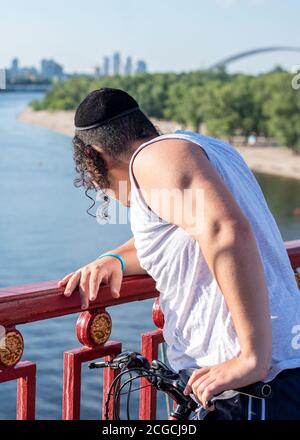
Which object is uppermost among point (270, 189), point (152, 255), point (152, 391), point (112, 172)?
point (112, 172)

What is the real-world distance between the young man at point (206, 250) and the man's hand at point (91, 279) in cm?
30

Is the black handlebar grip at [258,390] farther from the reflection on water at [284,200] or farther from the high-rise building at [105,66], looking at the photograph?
the high-rise building at [105,66]

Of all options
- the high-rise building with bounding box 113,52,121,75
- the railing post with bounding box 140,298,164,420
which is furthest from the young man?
the high-rise building with bounding box 113,52,121,75

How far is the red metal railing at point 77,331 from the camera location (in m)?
2.22

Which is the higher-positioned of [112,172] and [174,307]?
[112,172]

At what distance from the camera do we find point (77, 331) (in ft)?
8.14

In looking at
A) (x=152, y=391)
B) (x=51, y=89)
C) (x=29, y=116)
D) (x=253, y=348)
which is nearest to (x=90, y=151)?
(x=253, y=348)

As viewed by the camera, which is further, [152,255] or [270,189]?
[270,189]

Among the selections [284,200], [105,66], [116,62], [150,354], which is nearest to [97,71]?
[105,66]

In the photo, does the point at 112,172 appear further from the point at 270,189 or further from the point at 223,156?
the point at 270,189

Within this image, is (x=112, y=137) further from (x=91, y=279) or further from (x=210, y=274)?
(x=91, y=279)

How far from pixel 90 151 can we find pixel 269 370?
2.01 feet
